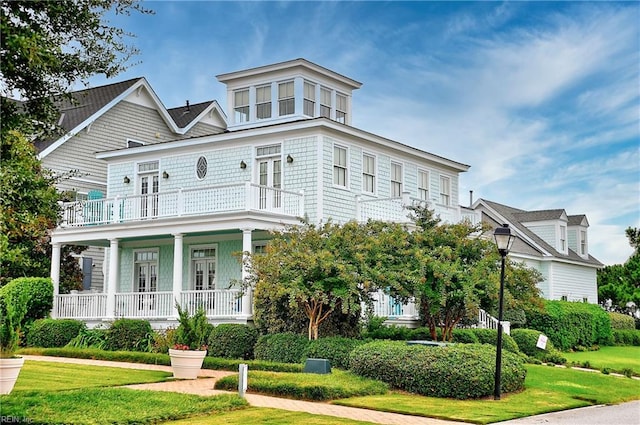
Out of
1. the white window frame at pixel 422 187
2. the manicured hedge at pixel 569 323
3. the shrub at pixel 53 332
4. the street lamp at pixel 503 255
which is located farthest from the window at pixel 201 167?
the street lamp at pixel 503 255

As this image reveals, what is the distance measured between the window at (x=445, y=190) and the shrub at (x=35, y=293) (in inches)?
571

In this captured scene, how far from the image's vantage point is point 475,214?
103ft

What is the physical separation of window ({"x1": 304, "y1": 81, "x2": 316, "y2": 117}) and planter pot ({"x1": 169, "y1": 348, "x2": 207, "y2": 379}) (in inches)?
509

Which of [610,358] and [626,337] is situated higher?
[626,337]

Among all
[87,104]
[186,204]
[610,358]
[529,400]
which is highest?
[87,104]

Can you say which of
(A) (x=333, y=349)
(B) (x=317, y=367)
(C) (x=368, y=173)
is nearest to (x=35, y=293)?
(C) (x=368, y=173)

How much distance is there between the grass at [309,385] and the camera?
15086mm

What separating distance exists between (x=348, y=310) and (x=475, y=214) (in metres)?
12.2

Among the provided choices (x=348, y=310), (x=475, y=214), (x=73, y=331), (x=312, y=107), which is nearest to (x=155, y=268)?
(x=73, y=331)

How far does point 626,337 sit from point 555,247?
595 cm

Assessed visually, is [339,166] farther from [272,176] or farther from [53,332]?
[53,332]

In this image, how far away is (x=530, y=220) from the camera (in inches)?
1677

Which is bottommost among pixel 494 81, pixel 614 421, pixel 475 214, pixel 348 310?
pixel 614 421

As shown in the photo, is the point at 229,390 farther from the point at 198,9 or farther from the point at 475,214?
the point at 475,214
